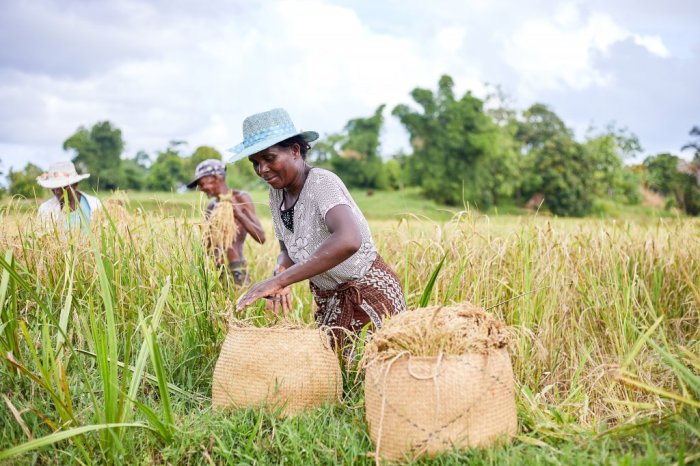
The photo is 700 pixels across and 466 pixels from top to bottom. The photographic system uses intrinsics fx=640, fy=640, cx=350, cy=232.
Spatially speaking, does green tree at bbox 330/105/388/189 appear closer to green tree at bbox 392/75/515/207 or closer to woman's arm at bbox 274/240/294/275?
green tree at bbox 392/75/515/207

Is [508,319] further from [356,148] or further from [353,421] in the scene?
[356,148]

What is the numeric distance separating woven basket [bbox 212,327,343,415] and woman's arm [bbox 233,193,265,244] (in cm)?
180

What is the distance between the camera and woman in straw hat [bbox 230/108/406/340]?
2.70 meters

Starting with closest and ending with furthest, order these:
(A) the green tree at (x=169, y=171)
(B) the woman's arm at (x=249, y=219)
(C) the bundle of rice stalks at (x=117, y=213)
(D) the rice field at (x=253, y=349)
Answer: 1. (D) the rice field at (x=253, y=349)
2. (C) the bundle of rice stalks at (x=117, y=213)
3. (B) the woman's arm at (x=249, y=219)
4. (A) the green tree at (x=169, y=171)

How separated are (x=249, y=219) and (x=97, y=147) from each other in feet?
115

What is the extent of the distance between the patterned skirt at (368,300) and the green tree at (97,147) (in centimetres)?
3460

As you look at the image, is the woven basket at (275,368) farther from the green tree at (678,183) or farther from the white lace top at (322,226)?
the green tree at (678,183)

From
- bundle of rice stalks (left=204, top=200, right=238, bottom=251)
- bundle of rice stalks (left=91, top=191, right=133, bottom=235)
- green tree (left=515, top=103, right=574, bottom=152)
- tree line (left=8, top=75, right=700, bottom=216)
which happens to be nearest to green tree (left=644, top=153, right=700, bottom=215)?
tree line (left=8, top=75, right=700, bottom=216)

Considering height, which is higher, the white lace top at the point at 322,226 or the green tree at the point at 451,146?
the green tree at the point at 451,146

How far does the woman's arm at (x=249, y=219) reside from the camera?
4.40m

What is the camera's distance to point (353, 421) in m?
2.44

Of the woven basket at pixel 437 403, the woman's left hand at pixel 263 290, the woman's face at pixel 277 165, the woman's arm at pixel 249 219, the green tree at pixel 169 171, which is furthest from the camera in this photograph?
the green tree at pixel 169 171

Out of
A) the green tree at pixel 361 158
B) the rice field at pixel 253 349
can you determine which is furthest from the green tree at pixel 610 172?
the rice field at pixel 253 349

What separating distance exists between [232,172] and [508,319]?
36.8m
